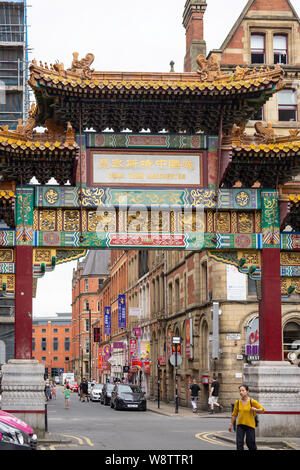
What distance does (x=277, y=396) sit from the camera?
22422 mm

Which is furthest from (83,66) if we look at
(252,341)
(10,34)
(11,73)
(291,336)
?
(10,34)

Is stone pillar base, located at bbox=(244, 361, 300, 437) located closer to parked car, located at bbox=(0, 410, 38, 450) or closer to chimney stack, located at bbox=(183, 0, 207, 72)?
parked car, located at bbox=(0, 410, 38, 450)

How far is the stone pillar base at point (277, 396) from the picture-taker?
872 inches

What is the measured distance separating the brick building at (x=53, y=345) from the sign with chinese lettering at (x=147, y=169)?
152 m

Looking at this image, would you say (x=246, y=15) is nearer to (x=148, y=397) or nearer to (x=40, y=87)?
(x=40, y=87)

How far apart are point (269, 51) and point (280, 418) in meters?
27.3

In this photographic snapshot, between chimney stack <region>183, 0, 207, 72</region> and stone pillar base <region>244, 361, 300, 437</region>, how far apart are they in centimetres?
2726

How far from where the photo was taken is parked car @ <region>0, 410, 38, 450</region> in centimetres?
1578

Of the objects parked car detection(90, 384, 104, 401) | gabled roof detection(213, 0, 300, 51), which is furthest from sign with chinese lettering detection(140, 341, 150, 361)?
gabled roof detection(213, 0, 300, 51)

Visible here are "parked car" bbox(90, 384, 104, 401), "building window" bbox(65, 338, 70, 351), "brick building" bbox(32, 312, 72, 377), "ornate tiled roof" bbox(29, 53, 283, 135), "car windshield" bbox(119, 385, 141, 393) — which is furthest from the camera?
"building window" bbox(65, 338, 70, 351)

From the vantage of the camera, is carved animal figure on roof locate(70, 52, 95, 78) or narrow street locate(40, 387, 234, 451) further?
carved animal figure on roof locate(70, 52, 95, 78)

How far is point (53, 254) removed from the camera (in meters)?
22.7

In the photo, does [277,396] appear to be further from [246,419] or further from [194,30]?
[194,30]

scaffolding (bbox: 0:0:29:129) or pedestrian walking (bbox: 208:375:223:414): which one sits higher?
scaffolding (bbox: 0:0:29:129)
